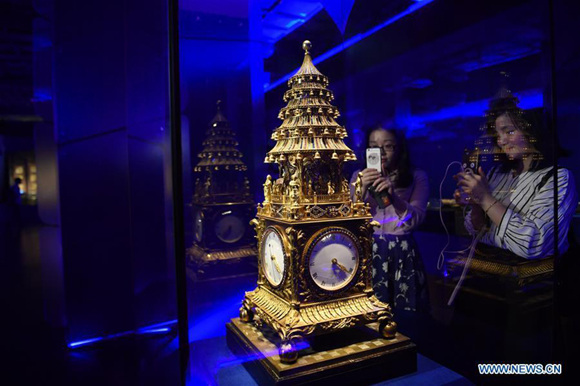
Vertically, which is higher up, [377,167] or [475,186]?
[377,167]

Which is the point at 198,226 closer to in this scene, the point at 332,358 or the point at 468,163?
the point at 332,358

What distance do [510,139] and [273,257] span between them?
5.29ft

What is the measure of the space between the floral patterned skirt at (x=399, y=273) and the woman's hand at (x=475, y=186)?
0.52 m

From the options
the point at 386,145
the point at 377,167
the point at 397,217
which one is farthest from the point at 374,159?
the point at 397,217

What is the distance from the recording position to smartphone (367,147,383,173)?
2686mm

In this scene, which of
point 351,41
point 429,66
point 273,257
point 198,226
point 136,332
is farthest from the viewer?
point 351,41

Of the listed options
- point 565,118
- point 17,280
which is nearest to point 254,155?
point 17,280

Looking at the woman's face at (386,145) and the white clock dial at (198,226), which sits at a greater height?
the woman's face at (386,145)

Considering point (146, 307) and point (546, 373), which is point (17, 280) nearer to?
point (146, 307)

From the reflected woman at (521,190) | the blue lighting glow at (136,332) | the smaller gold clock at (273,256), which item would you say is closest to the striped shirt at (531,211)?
the reflected woman at (521,190)

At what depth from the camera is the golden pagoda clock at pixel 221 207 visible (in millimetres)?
2434

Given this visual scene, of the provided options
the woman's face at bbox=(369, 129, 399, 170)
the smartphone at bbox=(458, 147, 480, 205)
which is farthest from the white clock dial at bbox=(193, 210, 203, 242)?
the smartphone at bbox=(458, 147, 480, 205)

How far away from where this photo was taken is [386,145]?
277cm

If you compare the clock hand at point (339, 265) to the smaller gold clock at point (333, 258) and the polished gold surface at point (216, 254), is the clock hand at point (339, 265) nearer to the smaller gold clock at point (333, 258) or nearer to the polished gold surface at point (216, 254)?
the smaller gold clock at point (333, 258)
